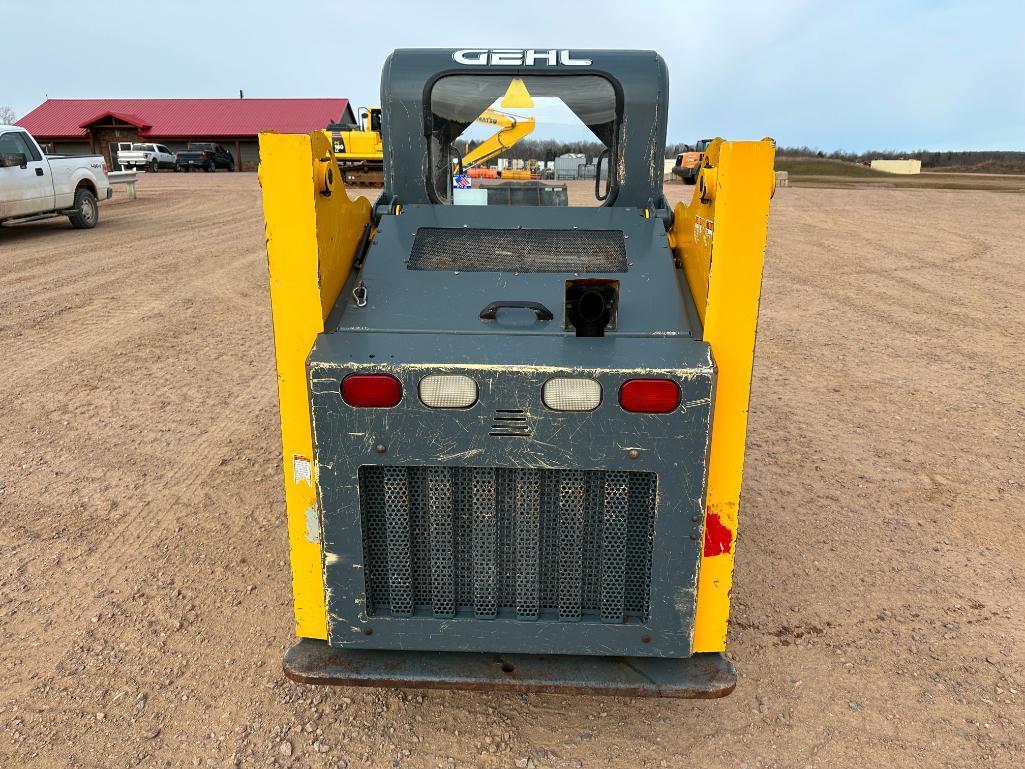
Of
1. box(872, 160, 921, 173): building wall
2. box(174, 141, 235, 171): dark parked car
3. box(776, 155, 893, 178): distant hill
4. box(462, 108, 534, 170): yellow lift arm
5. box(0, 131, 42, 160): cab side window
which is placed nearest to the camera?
box(462, 108, 534, 170): yellow lift arm

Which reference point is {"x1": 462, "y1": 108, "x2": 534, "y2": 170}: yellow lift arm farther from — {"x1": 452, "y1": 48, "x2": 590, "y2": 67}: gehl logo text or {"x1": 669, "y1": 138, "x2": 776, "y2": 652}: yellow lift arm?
{"x1": 669, "y1": 138, "x2": 776, "y2": 652}: yellow lift arm

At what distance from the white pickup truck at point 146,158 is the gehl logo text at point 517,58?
3622 cm

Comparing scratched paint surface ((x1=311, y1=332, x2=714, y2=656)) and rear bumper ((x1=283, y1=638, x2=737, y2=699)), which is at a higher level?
scratched paint surface ((x1=311, y1=332, x2=714, y2=656))

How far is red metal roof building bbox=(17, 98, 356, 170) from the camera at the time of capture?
136 feet

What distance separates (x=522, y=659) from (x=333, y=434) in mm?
982

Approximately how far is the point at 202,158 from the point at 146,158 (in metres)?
2.48

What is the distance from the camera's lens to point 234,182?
27000 millimetres

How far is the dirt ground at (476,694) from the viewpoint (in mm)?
2521

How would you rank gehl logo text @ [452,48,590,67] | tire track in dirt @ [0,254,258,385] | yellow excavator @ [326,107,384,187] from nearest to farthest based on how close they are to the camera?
gehl logo text @ [452,48,590,67] → tire track in dirt @ [0,254,258,385] → yellow excavator @ [326,107,384,187]

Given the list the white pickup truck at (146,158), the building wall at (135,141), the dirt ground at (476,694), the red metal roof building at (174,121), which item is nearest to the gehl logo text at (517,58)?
the dirt ground at (476,694)

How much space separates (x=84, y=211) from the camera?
44.5ft

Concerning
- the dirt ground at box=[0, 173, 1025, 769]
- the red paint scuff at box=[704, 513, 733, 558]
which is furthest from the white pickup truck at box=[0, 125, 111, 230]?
the red paint scuff at box=[704, 513, 733, 558]

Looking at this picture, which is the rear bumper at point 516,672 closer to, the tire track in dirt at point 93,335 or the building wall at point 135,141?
the tire track in dirt at point 93,335

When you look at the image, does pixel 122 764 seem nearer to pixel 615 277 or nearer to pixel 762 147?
pixel 615 277
